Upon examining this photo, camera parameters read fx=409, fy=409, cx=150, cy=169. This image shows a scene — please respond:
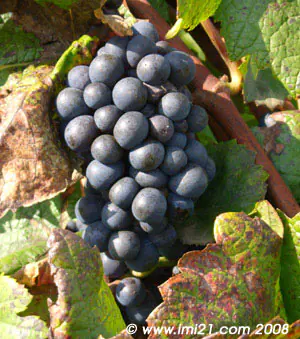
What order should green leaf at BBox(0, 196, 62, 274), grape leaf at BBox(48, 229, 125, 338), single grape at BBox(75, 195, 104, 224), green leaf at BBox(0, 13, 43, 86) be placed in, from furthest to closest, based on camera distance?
green leaf at BBox(0, 196, 62, 274)
green leaf at BBox(0, 13, 43, 86)
single grape at BBox(75, 195, 104, 224)
grape leaf at BBox(48, 229, 125, 338)

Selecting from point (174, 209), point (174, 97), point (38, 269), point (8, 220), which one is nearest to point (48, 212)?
point (8, 220)

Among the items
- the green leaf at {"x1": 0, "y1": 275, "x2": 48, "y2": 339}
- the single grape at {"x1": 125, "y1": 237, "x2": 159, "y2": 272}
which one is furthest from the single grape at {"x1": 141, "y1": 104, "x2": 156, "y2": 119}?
the green leaf at {"x1": 0, "y1": 275, "x2": 48, "y2": 339}

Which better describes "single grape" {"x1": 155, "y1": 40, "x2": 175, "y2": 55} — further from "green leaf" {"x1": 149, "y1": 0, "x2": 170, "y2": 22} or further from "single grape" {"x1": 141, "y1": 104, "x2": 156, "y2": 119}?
"green leaf" {"x1": 149, "y1": 0, "x2": 170, "y2": 22}

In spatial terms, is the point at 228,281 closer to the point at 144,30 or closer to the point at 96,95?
the point at 96,95

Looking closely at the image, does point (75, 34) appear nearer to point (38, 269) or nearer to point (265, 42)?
point (265, 42)

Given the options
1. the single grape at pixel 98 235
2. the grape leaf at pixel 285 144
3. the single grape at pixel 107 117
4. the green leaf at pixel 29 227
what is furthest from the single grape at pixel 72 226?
the grape leaf at pixel 285 144

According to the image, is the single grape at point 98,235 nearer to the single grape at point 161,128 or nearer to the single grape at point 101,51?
the single grape at point 161,128
